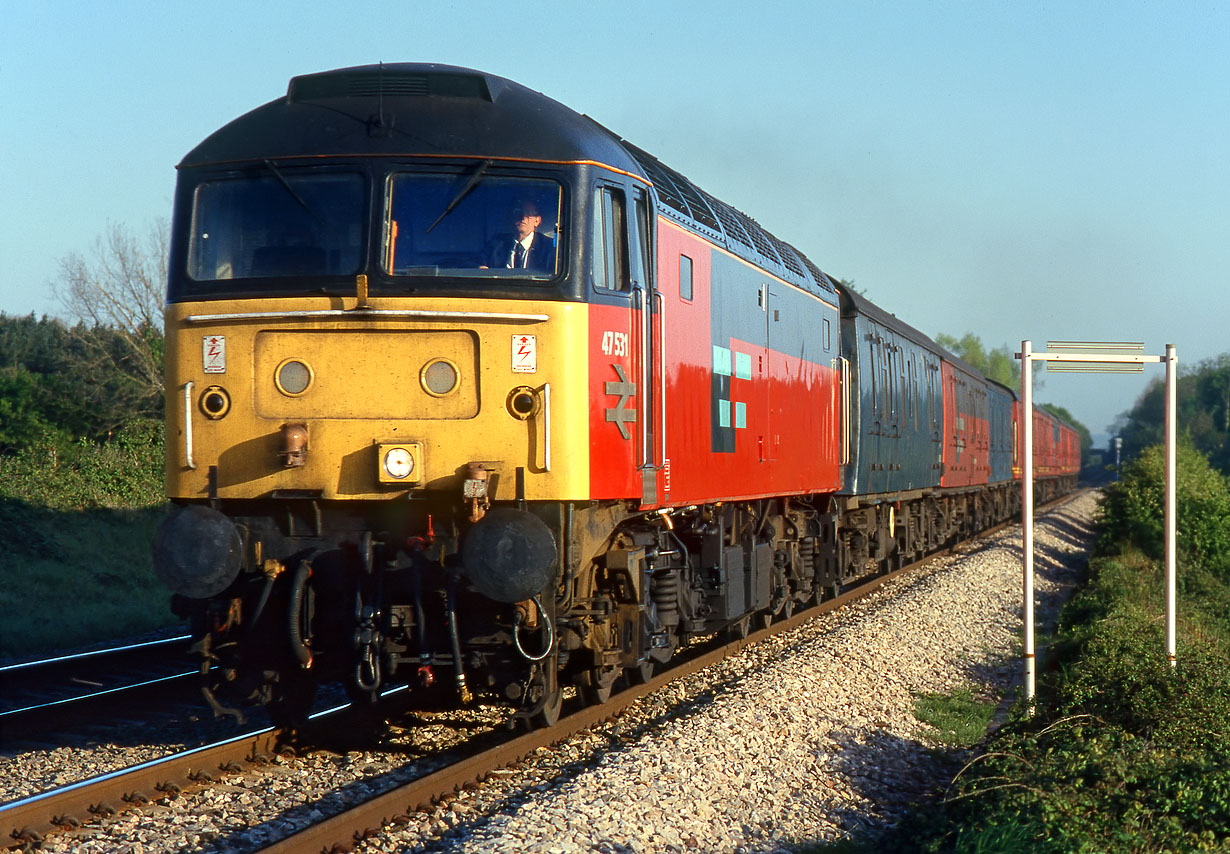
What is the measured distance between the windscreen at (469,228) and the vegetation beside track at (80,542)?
7837 millimetres

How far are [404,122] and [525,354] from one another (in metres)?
1.57

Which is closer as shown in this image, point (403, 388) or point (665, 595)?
point (403, 388)

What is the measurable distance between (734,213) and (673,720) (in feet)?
18.1

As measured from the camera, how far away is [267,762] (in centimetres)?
741

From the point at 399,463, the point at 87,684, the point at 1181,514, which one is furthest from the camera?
the point at 1181,514

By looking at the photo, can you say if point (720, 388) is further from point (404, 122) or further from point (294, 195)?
point (294, 195)

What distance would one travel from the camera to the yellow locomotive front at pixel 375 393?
22.9ft

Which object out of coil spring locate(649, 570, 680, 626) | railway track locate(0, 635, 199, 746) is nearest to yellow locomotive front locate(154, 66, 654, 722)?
coil spring locate(649, 570, 680, 626)

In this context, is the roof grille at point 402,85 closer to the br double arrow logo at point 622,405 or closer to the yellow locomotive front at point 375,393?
the yellow locomotive front at point 375,393

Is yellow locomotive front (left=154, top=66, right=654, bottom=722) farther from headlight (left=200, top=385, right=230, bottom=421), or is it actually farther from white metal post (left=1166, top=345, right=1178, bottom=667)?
white metal post (left=1166, top=345, right=1178, bottom=667)

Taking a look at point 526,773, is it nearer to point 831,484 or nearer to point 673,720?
point 673,720

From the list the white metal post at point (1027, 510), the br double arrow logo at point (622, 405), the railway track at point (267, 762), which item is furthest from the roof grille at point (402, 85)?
the white metal post at point (1027, 510)

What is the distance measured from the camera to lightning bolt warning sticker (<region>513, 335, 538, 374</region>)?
23.0 feet

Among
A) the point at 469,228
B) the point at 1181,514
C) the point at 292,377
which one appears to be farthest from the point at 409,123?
the point at 1181,514
